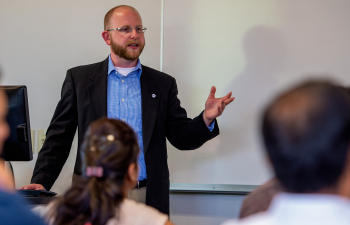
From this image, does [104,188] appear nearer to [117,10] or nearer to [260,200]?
[260,200]

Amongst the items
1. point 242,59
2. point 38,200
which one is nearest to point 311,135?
point 38,200

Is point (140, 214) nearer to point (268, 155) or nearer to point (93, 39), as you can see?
point (268, 155)

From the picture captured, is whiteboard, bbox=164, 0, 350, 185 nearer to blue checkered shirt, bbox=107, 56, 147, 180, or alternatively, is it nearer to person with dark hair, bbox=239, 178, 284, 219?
blue checkered shirt, bbox=107, 56, 147, 180

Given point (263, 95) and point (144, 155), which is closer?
point (144, 155)

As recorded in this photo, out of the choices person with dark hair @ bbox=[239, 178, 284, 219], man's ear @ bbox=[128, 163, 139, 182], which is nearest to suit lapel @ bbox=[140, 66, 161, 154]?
man's ear @ bbox=[128, 163, 139, 182]

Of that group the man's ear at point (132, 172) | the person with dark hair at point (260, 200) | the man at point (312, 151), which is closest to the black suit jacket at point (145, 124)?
the man's ear at point (132, 172)

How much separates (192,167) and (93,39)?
1.16 m

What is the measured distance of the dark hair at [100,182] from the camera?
114cm

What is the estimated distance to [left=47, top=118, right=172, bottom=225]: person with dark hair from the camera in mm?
1144

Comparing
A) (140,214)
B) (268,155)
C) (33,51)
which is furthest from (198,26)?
(268,155)

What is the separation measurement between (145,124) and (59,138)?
1.67 feet

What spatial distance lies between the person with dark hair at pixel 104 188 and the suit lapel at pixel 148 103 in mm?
920

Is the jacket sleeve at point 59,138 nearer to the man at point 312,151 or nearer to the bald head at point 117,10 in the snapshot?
the bald head at point 117,10

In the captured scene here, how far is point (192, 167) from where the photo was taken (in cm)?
260
